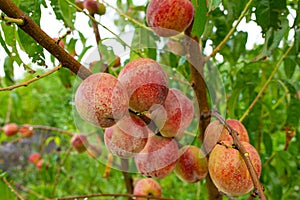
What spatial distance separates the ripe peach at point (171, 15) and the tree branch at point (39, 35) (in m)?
0.21

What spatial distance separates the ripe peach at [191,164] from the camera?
749 mm

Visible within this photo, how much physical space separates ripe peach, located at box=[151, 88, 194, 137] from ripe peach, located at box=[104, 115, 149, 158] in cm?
4

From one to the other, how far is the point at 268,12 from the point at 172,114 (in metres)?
0.31

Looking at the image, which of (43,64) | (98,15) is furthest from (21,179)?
(43,64)

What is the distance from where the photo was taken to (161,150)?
2.28ft

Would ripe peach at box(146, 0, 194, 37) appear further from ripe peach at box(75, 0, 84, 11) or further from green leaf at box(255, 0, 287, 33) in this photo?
ripe peach at box(75, 0, 84, 11)

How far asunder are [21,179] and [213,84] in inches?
99.7

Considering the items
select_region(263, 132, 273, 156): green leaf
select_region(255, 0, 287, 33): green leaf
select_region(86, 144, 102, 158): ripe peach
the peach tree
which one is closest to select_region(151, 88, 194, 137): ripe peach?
the peach tree

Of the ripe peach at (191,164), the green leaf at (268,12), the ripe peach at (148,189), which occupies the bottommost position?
the ripe peach at (148,189)

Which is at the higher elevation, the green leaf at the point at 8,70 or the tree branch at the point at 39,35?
the tree branch at the point at 39,35

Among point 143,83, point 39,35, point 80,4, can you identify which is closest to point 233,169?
point 143,83

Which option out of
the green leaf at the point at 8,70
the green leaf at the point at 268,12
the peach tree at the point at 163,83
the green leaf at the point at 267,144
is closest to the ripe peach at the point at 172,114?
the peach tree at the point at 163,83

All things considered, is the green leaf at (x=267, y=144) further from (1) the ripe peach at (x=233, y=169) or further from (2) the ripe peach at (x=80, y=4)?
(2) the ripe peach at (x=80, y=4)

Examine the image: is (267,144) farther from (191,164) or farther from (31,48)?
(31,48)
